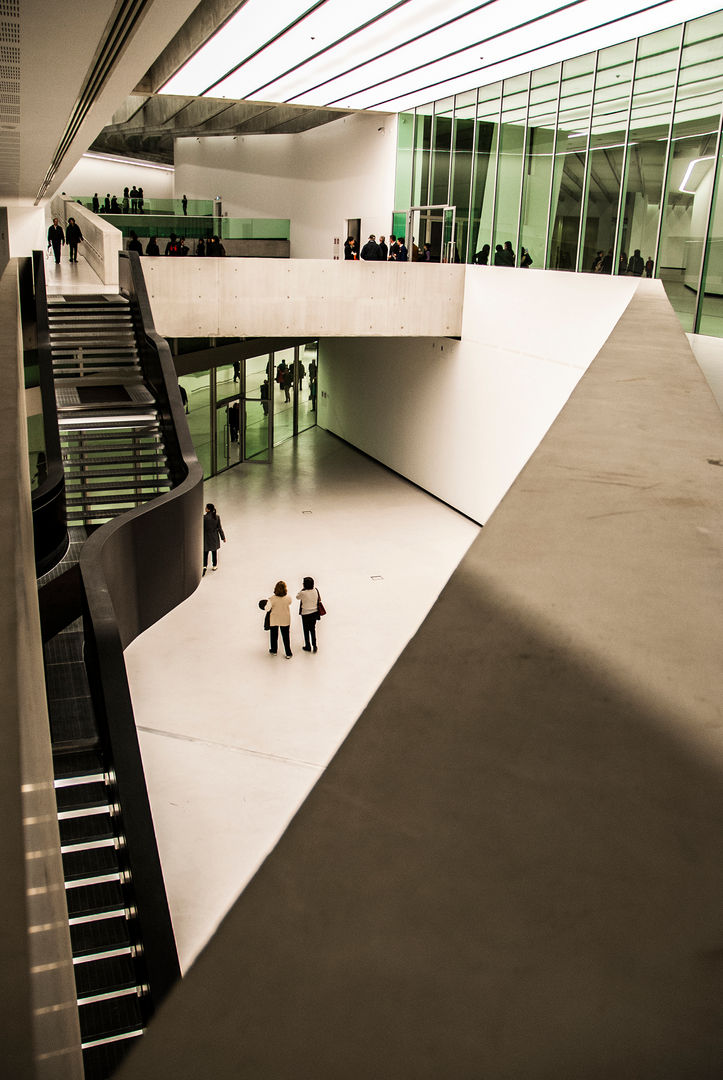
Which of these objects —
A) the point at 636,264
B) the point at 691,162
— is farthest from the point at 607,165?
the point at 691,162

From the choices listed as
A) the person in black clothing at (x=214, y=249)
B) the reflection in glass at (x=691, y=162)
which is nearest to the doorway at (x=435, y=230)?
the person in black clothing at (x=214, y=249)

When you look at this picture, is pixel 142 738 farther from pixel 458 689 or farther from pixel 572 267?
pixel 572 267

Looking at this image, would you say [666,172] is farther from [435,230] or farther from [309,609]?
[309,609]

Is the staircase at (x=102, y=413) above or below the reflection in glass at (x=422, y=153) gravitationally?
below

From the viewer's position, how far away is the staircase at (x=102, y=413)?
1192 centimetres

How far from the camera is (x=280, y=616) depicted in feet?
41.2

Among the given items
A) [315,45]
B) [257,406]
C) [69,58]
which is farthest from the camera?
[257,406]

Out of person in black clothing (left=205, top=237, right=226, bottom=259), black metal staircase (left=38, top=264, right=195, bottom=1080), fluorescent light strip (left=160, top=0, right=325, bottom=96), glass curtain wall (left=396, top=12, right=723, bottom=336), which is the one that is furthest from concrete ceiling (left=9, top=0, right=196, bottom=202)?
glass curtain wall (left=396, top=12, right=723, bottom=336)

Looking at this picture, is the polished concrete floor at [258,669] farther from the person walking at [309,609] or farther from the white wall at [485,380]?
the white wall at [485,380]

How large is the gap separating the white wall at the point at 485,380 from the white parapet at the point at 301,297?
880 millimetres

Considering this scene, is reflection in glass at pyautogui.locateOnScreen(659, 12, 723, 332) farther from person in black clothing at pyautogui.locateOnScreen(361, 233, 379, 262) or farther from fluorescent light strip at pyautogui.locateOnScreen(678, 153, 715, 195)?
person in black clothing at pyautogui.locateOnScreen(361, 233, 379, 262)

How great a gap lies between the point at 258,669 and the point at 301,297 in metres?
10.5

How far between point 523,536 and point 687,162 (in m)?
16.8

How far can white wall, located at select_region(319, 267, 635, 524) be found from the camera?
1716 cm
